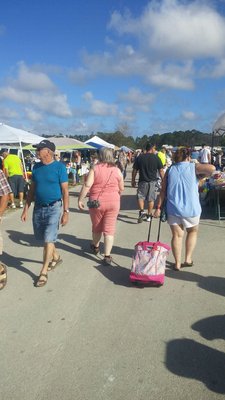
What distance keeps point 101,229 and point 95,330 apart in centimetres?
239

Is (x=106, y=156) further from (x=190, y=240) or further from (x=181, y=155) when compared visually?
(x=190, y=240)

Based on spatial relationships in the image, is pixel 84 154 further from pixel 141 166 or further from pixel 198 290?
pixel 198 290

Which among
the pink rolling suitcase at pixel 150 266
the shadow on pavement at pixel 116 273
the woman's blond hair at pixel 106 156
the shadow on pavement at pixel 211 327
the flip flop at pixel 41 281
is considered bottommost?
the shadow on pavement at pixel 211 327

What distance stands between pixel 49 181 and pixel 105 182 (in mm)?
1051

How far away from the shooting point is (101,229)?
605cm

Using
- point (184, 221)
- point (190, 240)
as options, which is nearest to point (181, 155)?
point (184, 221)

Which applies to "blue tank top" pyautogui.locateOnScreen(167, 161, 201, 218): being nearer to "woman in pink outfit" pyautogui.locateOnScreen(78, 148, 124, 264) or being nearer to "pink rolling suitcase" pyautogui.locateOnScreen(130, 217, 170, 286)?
"pink rolling suitcase" pyautogui.locateOnScreen(130, 217, 170, 286)

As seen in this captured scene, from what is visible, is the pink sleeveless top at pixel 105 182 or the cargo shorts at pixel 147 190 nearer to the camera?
the pink sleeveless top at pixel 105 182

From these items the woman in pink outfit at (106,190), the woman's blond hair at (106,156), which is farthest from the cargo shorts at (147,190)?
the woman's blond hair at (106,156)

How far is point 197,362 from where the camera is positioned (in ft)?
10.6

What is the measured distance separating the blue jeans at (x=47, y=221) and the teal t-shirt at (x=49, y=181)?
0.32 ft

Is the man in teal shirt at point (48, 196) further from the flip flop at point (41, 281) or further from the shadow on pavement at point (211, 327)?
the shadow on pavement at point (211, 327)

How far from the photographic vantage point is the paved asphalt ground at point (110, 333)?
2951 millimetres

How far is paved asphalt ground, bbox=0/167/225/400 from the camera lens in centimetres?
295
